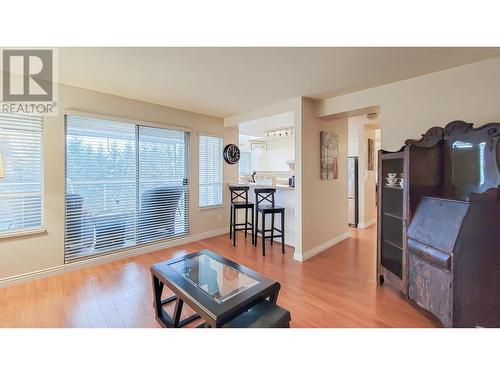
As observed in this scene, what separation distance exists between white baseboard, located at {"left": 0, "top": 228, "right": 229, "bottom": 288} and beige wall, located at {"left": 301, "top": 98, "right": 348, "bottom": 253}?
1.97 metres

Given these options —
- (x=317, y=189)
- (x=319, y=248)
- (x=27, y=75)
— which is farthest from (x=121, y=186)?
(x=319, y=248)

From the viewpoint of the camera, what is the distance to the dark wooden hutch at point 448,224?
4.98 feet

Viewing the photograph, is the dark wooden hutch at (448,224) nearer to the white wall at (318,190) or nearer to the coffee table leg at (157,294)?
the white wall at (318,190)

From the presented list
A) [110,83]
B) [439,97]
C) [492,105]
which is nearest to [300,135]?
[439,97]

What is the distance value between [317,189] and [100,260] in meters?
3.30

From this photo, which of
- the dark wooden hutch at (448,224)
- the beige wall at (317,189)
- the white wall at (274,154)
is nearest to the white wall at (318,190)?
the beige wall at (317,189)

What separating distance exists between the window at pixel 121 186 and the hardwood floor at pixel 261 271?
1.43 feet

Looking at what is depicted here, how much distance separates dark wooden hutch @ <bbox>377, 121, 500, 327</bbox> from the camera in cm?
152

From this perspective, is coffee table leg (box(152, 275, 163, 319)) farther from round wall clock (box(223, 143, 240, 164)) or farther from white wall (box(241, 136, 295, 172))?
white wall (box(241, 136, 295, 172))

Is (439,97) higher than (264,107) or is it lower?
lower

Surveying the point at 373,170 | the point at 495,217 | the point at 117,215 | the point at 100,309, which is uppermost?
the point at 373,170

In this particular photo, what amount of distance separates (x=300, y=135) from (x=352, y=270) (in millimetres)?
1935

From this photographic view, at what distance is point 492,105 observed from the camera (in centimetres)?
201
